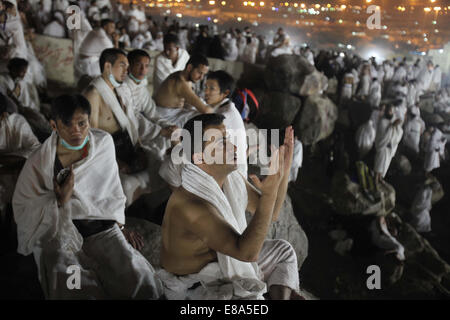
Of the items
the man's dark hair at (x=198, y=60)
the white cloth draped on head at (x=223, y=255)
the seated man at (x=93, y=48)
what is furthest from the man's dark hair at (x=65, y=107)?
the seated man at (x=93, y=48)

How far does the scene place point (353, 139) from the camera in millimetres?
10781

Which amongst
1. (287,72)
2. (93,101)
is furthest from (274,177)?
(287,72)

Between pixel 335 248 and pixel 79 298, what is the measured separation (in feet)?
20.5

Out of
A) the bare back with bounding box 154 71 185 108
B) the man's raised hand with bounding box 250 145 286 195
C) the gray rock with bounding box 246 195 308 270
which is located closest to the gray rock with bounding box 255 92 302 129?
the gray rock with bounding box 246 195 308 270

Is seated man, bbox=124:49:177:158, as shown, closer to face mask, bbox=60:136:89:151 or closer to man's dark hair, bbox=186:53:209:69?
man's dark hair, bbox=186:53:209:69

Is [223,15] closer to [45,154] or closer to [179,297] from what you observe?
[45,154]

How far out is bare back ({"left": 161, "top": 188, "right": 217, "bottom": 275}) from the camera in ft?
5.88

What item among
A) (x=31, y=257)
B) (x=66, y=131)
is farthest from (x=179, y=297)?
(x=31, y=257)

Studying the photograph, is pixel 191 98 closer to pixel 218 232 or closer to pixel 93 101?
pixel 93 101

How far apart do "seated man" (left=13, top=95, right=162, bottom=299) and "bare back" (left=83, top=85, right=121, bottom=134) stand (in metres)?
0.69

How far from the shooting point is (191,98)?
3.83 meters

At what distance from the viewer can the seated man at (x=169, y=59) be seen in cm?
456

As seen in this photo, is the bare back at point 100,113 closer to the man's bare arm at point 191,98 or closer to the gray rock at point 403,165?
the man's bare arm at point 191,98
